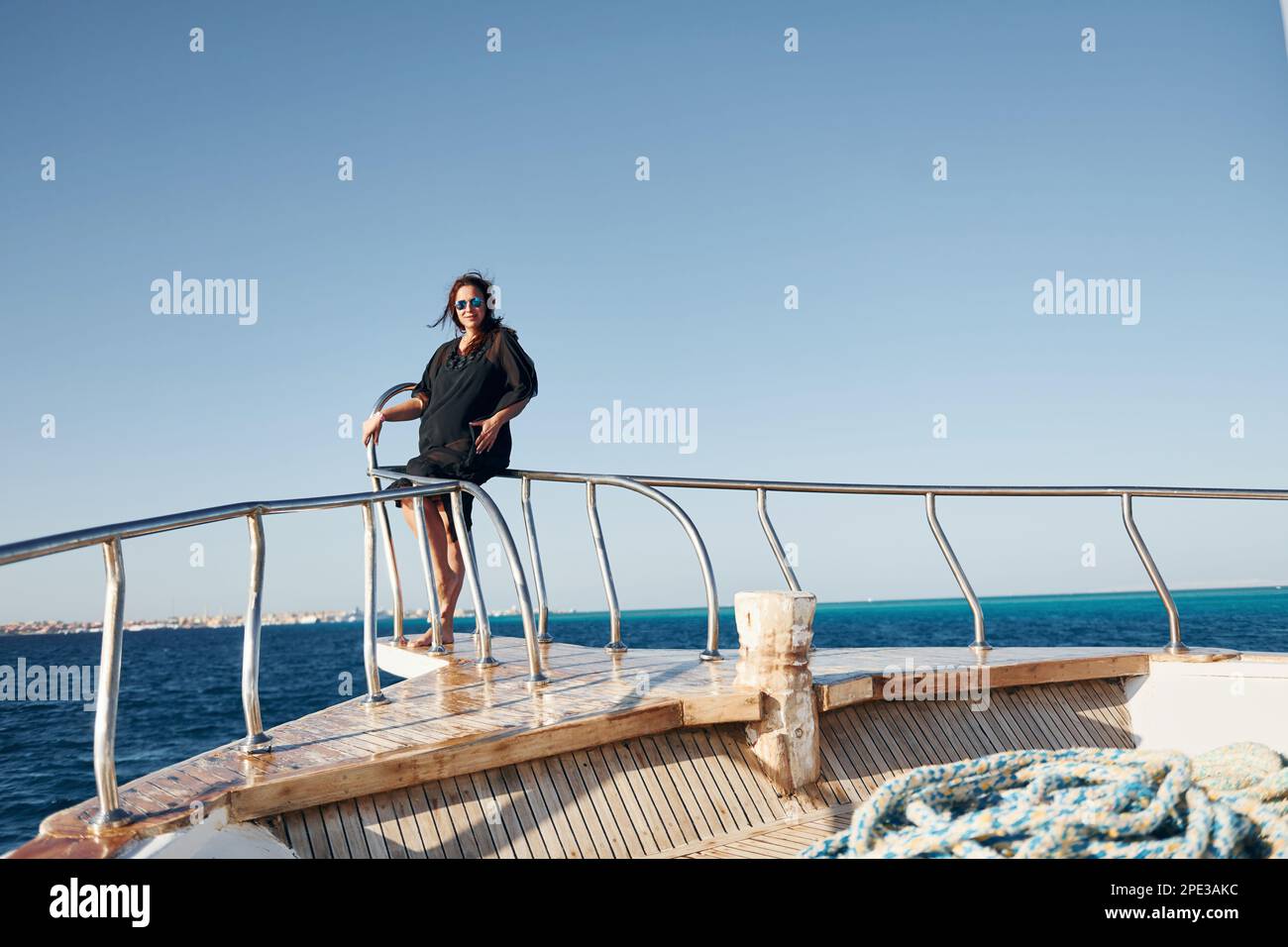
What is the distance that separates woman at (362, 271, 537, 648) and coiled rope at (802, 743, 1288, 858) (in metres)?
3.34

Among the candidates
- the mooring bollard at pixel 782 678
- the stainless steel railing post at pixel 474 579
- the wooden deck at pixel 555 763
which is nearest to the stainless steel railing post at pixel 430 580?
the stainless steel railing post at pixel 474 579

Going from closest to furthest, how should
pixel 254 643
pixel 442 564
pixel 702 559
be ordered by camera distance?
pixel 254 643, pixel 702 559, pixel 442 564

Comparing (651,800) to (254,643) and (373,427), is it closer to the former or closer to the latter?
(254,643)

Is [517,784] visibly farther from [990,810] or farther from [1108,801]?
[1108,801]

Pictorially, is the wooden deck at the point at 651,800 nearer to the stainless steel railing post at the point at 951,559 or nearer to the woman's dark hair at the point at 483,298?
the stainless steel railing post at the point at 951,559

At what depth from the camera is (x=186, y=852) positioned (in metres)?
2.19

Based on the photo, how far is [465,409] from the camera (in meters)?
5.29

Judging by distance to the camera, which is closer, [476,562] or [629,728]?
[629,728]

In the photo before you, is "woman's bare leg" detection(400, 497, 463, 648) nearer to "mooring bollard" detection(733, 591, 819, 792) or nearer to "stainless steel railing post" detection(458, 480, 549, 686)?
"stainless steel railing post" detection(458, 480, 549, 686)

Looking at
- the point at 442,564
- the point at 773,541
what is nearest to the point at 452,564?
the point at 442,564

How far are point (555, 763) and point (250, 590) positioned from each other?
119 centimetres

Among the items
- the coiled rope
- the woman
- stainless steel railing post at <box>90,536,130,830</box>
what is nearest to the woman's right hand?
the woman

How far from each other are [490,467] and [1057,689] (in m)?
3.20
